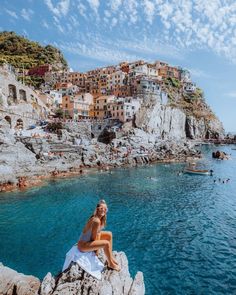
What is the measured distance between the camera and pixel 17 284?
37.8 feet

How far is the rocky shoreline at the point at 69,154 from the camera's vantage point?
43.4m

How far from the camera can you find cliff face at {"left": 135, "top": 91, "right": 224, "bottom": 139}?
9756 centimetres

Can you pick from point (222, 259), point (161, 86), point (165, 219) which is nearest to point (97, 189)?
point (165, 219)

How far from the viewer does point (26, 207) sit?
30.2 metres

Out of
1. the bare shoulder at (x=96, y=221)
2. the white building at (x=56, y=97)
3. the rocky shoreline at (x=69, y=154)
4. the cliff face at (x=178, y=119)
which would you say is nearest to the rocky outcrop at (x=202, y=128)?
the cliff face at (x=178, y=119)

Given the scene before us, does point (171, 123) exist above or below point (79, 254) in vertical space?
above

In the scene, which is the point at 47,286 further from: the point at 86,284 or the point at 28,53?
the point at 28,53

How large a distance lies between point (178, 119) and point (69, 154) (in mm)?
68870

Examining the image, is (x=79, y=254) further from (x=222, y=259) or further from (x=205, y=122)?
(x=205, y=122)

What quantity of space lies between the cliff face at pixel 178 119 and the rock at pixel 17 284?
82156 millimetres

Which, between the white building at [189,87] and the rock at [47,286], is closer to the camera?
the rock at [47,286]

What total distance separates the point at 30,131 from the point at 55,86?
52.3 metres

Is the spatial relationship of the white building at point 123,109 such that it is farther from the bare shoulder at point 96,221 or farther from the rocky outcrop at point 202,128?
the bare shoulder at point 96,221

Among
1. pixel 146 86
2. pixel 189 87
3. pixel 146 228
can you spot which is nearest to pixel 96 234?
pixel 146 228
